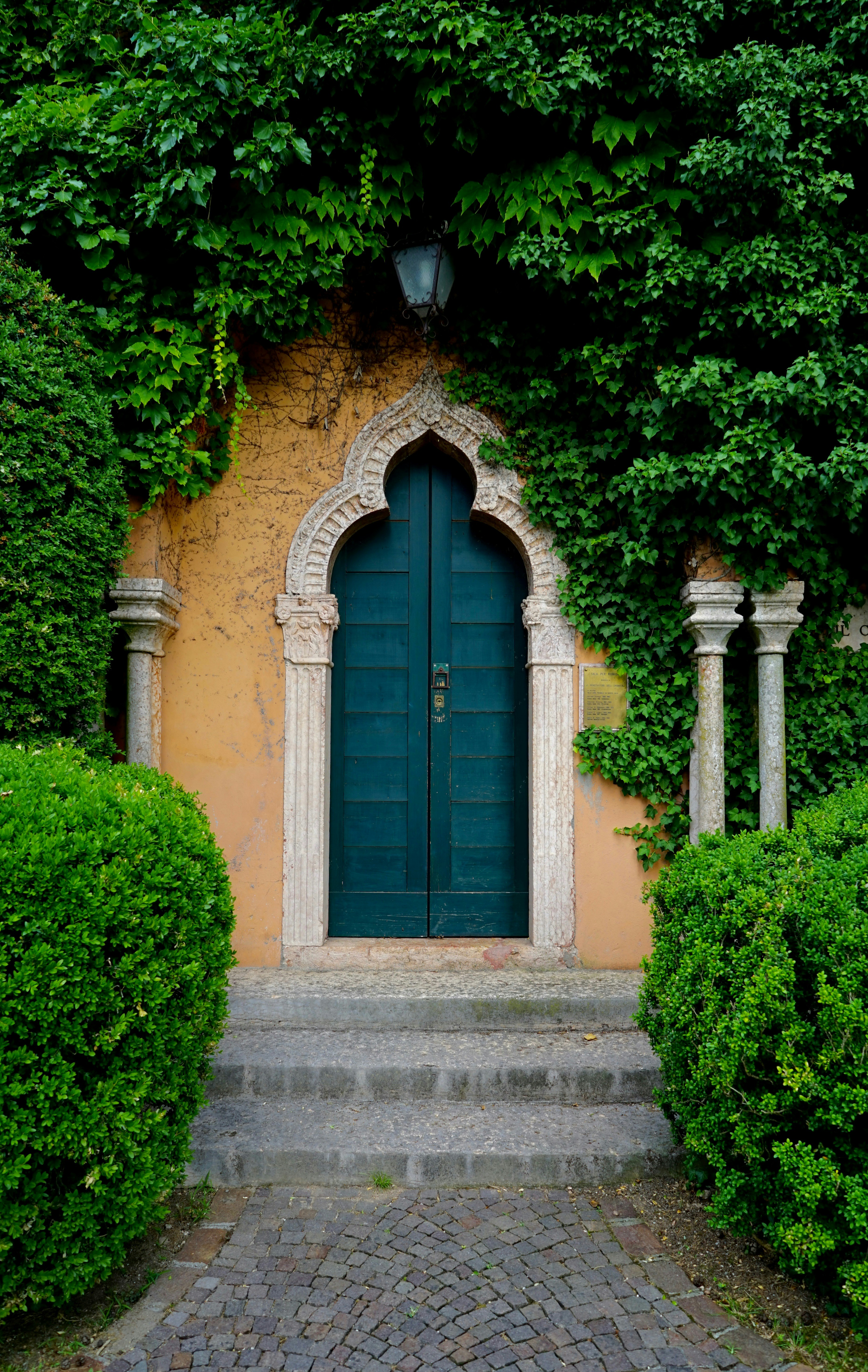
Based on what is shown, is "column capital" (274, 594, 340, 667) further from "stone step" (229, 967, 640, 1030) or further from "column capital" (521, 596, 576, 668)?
"stone step" (229, 967, 640, 1030)

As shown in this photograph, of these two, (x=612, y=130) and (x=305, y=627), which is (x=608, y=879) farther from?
(x=612, y=130)

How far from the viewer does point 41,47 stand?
14.1 ft

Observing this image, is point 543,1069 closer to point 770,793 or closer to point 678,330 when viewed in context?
point 770,793

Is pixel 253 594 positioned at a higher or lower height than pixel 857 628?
higher

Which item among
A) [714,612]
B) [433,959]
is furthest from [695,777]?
[433,959]

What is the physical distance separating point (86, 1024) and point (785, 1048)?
5.97 ft

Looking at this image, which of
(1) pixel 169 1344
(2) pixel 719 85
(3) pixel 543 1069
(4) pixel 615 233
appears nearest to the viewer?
(1) pixel 169 1344

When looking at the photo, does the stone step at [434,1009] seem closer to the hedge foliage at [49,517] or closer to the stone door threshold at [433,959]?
the stone door threshold at [433,959]

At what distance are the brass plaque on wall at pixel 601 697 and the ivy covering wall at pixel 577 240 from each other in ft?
0.28

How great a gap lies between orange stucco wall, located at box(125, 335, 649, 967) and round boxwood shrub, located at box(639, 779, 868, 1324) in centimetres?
183

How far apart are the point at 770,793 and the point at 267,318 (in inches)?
138

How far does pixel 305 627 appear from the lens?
4.66 m

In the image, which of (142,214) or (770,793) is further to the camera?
(770,793)

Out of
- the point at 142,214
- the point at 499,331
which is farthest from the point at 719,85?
the point at 142,214
